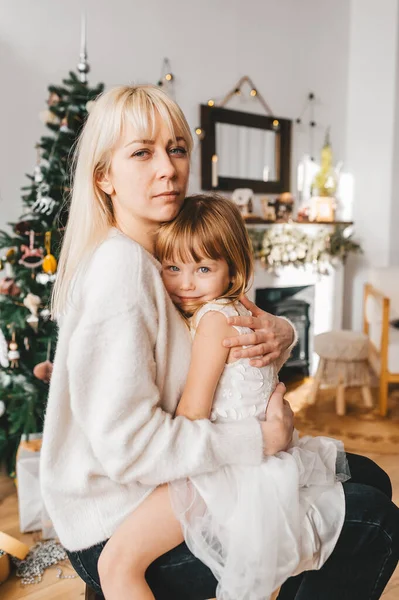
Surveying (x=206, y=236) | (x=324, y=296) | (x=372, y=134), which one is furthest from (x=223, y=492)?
(x=372, y=134)

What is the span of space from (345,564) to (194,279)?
59 cm

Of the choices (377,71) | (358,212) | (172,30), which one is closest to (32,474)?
(172,30)

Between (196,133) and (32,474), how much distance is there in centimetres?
284

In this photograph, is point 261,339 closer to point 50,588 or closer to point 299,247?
point 50,588

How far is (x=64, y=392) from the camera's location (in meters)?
0.91

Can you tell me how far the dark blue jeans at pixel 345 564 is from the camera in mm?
927

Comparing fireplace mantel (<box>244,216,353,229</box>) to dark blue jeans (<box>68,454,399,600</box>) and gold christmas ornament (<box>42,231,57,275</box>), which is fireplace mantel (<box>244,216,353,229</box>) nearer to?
gold christmas ornament (<box>42,231,57,275</box>)

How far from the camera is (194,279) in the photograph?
41.0 inches

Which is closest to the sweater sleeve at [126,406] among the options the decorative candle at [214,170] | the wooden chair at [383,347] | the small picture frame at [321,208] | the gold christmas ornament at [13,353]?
the gold christmas ornament at [13,353]

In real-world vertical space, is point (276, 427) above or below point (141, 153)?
below

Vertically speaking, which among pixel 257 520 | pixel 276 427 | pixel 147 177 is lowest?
pixel 257 520

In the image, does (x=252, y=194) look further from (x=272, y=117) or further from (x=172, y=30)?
(x=172, y=30)

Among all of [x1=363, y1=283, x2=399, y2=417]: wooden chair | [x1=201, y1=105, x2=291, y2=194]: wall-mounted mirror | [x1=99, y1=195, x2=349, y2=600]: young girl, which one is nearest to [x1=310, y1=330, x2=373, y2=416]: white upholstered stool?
[x1=363, y1=283, x2=399, y2=417]: wooden chair

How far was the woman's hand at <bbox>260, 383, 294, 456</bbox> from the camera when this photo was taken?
940 millimetres
